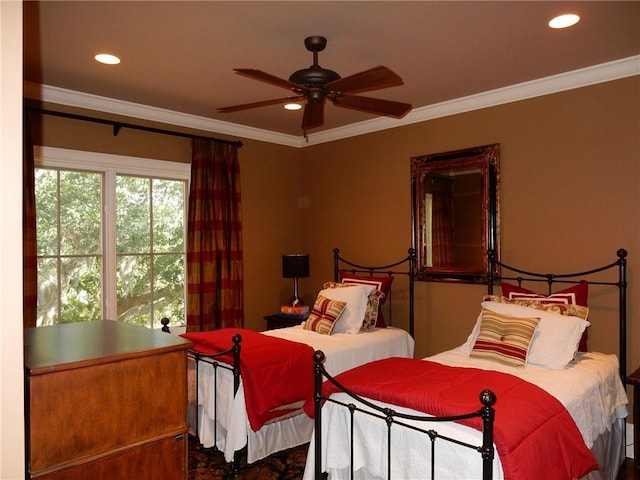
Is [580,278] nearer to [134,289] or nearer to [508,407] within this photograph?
[508,407]

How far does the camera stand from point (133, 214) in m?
4.14

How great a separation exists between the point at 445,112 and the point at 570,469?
2941 millimetres

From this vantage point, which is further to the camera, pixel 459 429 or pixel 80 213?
pixel 80 213

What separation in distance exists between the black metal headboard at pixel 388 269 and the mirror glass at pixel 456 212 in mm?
80

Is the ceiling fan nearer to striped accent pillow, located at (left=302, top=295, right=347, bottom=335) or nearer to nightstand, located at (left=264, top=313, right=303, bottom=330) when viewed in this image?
striped accent pillow, located at (left=302, top=295, right=347, bottom=335)

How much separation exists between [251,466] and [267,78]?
226 cm

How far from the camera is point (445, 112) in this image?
404 centimetres

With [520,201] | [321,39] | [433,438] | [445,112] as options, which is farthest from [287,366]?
[445,112]

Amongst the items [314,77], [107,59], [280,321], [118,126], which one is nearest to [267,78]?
[314,77]

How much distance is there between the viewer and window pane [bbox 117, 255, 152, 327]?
404cm

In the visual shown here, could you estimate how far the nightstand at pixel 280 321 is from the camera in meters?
4.48

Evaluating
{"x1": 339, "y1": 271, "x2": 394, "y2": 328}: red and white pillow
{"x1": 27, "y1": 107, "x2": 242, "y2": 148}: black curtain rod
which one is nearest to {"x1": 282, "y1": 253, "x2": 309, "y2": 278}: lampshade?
{"x1": 339, "y1": 271, "x2": 394, "y2": 328}: red and white pillow

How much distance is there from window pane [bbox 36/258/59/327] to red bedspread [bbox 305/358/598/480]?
240 cm

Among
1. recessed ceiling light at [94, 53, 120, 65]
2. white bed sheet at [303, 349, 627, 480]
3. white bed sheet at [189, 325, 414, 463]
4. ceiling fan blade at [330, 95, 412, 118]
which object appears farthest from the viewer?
recessed ceiling light at [94, 53, 120, 65]
